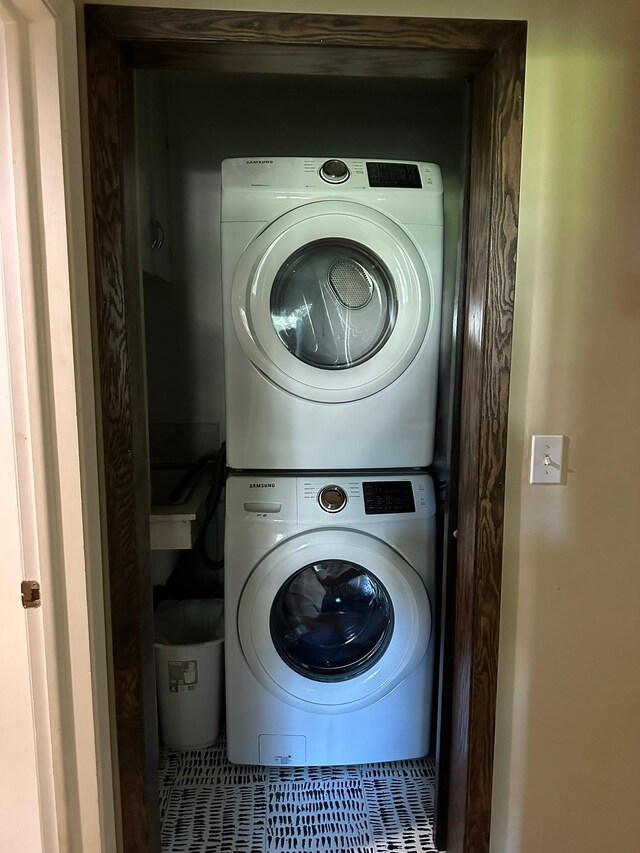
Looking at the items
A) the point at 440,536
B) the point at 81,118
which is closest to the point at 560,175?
the point at 81,118

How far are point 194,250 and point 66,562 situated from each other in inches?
56.5

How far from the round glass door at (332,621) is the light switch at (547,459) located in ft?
2.05

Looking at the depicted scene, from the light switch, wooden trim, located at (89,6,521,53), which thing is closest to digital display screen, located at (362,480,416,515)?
the light switch

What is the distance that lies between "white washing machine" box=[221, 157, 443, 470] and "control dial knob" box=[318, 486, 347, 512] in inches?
3.0

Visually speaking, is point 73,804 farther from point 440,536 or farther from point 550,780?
point 440,536

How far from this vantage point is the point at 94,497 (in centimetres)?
109

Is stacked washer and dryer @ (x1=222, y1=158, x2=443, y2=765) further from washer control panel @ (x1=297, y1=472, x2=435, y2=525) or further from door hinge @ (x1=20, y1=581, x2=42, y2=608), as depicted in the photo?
door hinge @ (x1=20, y1=581, x2=42, y2=608)

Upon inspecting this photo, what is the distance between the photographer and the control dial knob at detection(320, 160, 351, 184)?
1549 millimetres

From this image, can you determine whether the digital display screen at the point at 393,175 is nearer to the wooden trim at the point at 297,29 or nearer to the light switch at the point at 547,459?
the wooden trim at the point at 297,29

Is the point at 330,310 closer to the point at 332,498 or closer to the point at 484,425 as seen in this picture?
the point at 332,498

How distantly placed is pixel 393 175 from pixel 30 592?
4.44ft

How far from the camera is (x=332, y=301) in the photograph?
164 centimetres

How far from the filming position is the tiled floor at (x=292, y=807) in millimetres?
1491

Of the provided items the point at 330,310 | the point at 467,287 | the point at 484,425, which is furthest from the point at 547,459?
the point at 330,310
